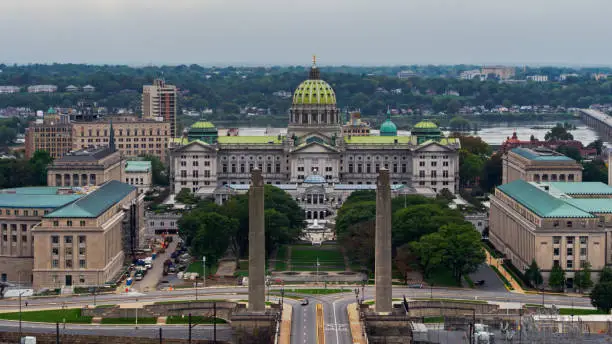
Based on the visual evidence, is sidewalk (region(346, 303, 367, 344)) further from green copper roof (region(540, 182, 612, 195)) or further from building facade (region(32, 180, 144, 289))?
green copper roof (region(540, 182, 612, 195))

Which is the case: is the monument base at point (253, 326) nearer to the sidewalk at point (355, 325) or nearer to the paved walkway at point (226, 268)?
the sidewalk at point (355, 325)

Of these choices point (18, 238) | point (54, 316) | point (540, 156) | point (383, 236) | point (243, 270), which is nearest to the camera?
point (383, 236)

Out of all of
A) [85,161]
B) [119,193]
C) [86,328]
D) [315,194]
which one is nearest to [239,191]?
[315,194]

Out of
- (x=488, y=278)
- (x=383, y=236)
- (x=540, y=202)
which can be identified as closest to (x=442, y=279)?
(x=488, y=278)

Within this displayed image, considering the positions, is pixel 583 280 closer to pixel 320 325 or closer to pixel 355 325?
pixel 355 325

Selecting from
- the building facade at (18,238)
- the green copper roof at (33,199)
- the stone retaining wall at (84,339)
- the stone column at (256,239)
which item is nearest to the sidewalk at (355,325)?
the stone column at (256,239)

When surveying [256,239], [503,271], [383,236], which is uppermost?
[383,236]

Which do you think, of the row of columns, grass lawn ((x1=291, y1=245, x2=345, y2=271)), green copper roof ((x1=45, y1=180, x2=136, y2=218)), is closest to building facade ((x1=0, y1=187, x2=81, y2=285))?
green copper roof ((x1=45, y1=180, x2=136, y2=218))
